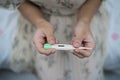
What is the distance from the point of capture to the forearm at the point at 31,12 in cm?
79

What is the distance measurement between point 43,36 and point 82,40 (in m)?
0.10

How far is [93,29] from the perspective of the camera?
2.80 ft

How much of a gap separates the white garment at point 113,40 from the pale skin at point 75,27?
18 centimetres

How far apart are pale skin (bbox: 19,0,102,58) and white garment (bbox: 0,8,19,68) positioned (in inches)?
6.3

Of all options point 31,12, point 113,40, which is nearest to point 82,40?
point 31,12

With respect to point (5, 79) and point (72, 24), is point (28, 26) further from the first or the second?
point (5, 79)

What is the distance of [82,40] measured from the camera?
72 cm

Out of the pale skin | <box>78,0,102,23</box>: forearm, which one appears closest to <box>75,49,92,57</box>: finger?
the pale skin

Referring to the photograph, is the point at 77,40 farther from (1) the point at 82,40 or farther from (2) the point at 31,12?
(2) the point at 31,12

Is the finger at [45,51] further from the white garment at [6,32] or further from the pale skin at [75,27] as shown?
the white garment at [6,32]

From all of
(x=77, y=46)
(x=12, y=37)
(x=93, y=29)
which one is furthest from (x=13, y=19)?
(x=77, y=46)

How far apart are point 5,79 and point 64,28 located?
1.03 ft

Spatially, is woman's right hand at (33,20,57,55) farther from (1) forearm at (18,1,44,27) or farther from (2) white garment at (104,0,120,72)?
(2) white garment at (104,0,120,72)

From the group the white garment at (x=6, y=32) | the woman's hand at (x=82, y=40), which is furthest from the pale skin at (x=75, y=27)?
the white garment at (x=6, y=32)
